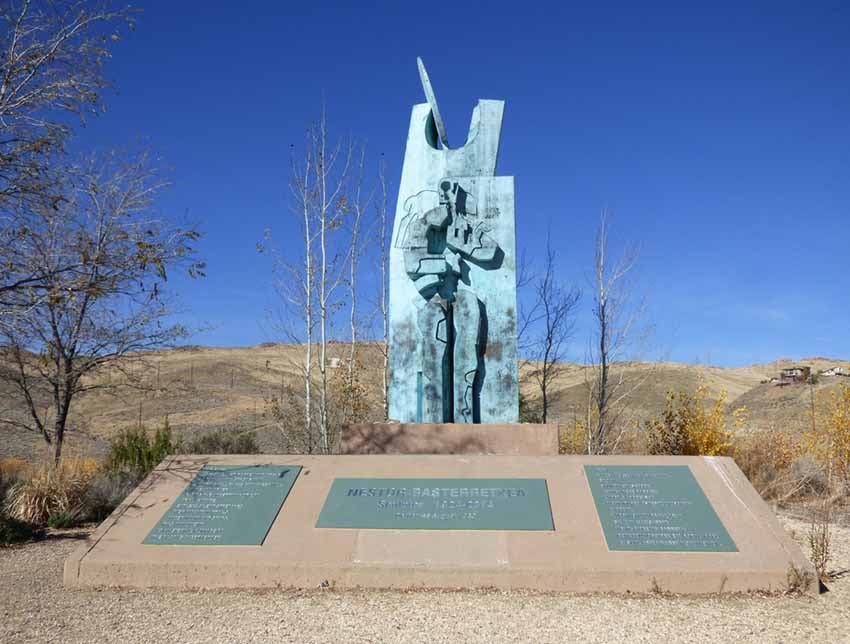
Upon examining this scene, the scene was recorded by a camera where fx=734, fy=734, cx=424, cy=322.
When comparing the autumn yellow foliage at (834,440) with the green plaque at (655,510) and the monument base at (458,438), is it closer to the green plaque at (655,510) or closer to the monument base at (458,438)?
the monument base at (458,438)

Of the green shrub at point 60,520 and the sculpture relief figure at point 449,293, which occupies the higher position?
the sculpture relief figure at point 449,293

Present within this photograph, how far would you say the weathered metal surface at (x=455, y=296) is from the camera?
8.48 m

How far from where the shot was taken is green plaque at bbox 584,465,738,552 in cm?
568

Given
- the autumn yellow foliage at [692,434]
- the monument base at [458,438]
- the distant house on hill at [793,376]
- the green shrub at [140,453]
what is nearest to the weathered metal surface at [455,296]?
the monument base at [458,438]

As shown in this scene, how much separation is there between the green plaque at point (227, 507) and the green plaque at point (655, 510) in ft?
9.08

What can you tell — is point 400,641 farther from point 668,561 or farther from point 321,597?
point 668,561

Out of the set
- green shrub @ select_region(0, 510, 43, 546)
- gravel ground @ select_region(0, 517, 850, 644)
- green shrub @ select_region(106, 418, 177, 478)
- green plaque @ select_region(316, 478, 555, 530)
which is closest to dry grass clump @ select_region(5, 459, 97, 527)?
green shrub @ select_region(0, 510, 43, 546)

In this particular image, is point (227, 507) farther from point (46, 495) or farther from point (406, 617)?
point (46, 495)

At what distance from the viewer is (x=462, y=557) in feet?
18.4

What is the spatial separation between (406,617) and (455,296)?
443 cm

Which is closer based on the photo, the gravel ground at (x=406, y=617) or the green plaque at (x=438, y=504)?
the gravel ground at (x=406, y=617)

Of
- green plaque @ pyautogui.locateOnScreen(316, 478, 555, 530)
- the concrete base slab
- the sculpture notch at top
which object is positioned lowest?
the concrete base slab

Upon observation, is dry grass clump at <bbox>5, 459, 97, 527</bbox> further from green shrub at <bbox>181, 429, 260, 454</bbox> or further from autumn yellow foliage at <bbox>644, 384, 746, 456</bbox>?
autumn yellow foliage at <bbox>644, 384, 746, 456</bbox>

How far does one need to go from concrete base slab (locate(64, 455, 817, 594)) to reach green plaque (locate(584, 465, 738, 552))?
84mm
